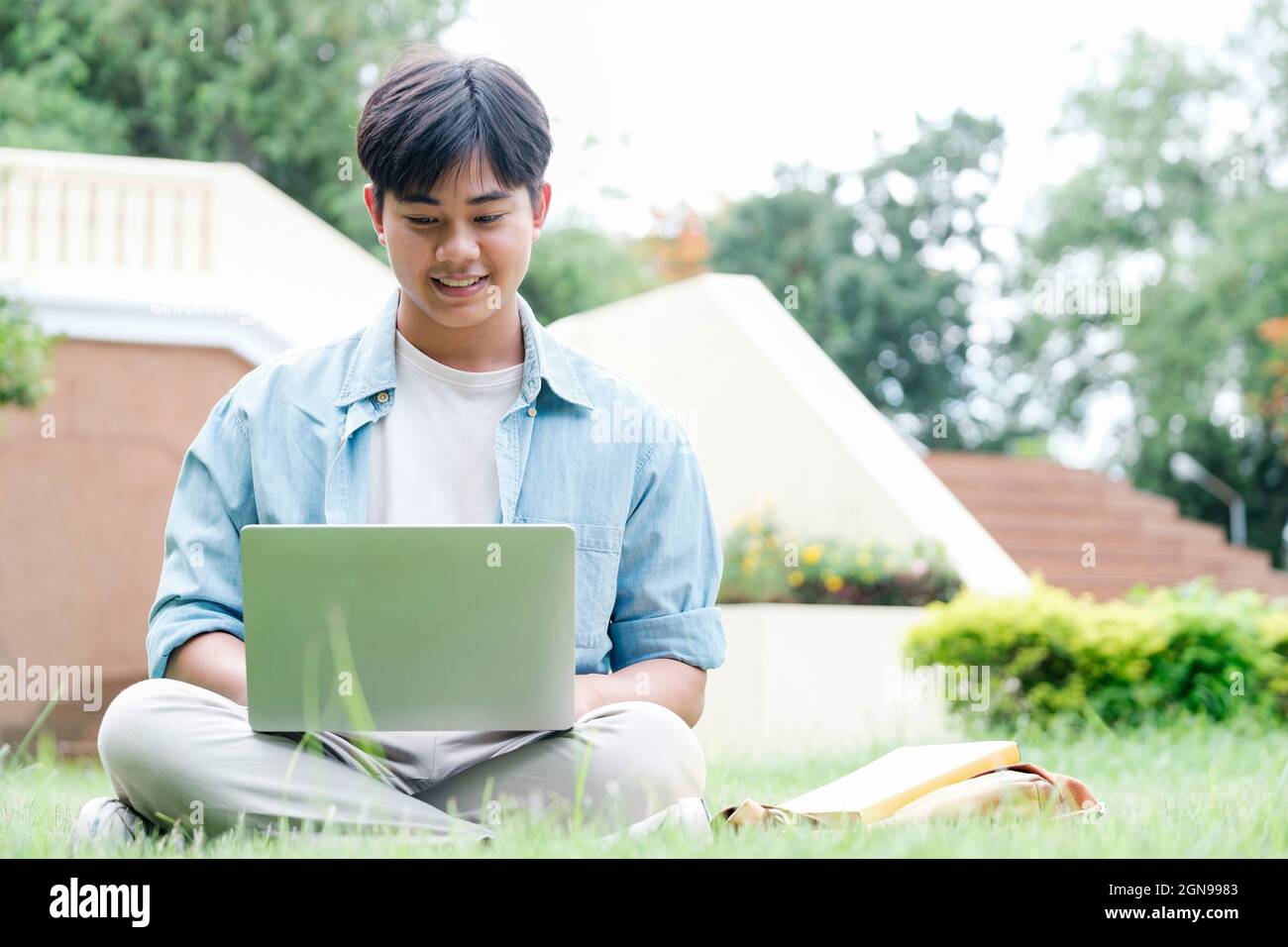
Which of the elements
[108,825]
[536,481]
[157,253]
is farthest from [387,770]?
[157,253]

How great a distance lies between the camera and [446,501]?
2.60 meters

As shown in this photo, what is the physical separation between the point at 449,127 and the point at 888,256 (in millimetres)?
16998

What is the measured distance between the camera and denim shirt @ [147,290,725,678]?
2.51 m

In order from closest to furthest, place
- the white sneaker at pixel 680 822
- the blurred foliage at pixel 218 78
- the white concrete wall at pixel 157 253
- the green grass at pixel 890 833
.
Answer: the green grass at pixel 890 833 < the white sneaker at pixel 680 822 < the white concrete wall at pixel 157 253 < the blurred foliage at pixel 218 78

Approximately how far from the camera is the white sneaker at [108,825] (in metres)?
2.25

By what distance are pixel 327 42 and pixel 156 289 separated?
305 inches

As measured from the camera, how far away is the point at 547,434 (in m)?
2.65

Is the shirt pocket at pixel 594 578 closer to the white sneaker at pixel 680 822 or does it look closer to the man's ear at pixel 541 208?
the white sneaker at pixel 680 822

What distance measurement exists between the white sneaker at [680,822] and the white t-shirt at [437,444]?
60 centimetres

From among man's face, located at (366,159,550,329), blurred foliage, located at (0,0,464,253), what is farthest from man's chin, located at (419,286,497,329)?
blurred foliage, located at (0,0,464,253)

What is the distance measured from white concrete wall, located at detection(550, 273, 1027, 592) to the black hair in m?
5.32

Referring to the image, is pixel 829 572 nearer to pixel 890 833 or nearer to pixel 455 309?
pixel 455 309

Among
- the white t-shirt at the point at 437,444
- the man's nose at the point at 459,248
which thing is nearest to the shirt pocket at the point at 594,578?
the white t-shirt at the point at 437,444
